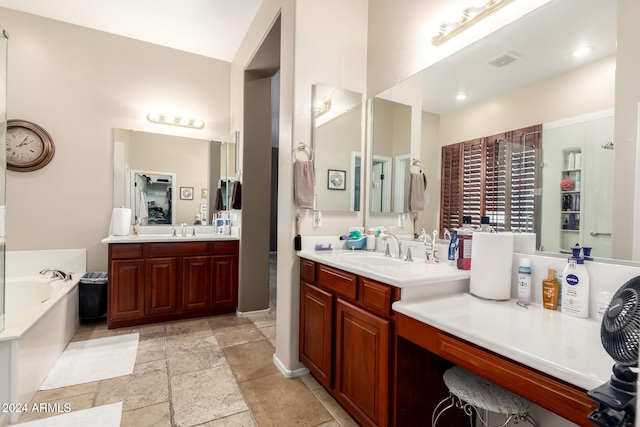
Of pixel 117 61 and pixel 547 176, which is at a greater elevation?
pixel 117 61

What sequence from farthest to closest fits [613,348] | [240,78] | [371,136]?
[240,78] → [371,136] → [613,348]

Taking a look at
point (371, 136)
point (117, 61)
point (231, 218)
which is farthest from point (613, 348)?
point (117, 61)

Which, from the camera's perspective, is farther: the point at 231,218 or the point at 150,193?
the point at 231,218

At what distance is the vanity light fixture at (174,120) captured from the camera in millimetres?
3574

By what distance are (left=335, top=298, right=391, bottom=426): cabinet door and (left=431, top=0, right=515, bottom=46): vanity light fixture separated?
1.66m

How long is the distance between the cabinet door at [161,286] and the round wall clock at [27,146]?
1.56 metres

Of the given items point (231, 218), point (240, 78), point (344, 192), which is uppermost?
point (240, 78)

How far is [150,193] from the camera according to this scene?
11.7 feet

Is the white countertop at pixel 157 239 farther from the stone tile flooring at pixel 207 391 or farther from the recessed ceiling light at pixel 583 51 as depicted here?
the recessed ceiling light at pixel 583 51

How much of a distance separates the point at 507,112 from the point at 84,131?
13.2 ft

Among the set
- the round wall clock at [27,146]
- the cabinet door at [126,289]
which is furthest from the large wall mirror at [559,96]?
the round wall clock at [27,146]

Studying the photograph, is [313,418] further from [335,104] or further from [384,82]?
[384,82]

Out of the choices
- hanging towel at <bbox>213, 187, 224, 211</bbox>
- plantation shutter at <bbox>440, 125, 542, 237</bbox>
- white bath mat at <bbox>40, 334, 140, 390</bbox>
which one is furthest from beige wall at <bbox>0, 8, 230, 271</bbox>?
plantation shutter at <bbox>440, 125, 542, 237</bbox>

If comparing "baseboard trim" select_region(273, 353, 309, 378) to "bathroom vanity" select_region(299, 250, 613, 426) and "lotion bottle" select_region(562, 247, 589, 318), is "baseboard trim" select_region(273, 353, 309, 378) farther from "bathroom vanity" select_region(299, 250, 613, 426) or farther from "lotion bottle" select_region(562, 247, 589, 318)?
"lotion bottle" select_region(562, 247, 589, 318)
